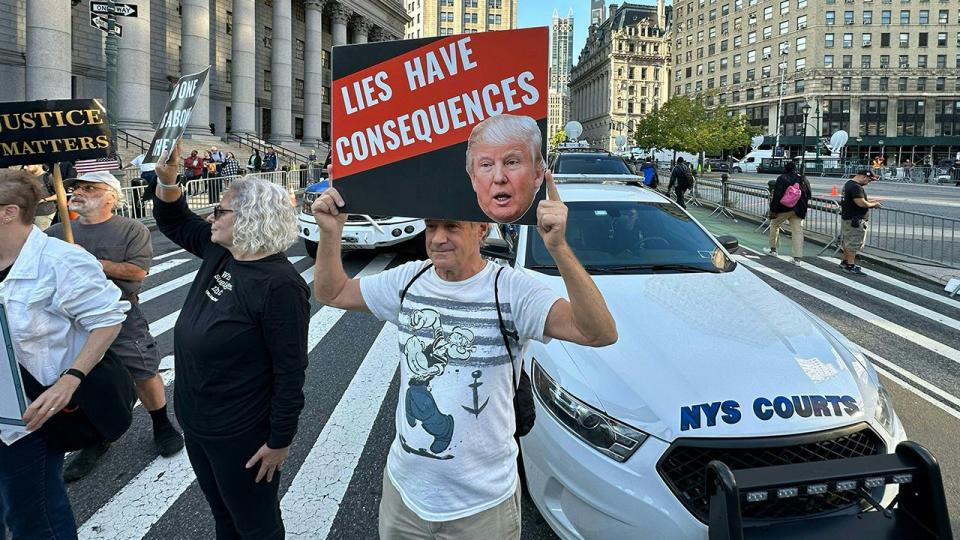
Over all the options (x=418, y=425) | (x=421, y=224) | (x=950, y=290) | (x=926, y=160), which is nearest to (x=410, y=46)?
(x=418, y=425)

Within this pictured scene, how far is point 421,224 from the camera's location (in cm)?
1114

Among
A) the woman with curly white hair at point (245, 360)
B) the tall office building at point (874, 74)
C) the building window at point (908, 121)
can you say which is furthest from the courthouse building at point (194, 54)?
the building window at point (908, 121)

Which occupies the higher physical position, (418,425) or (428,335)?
(428,335)

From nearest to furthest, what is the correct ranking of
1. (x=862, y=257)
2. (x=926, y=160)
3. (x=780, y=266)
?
(x=780, y=266) → (x=862, y=257) → (x=926, y=160)

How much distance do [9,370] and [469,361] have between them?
6.32ft

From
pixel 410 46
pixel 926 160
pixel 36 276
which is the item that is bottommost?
pixel 36 276

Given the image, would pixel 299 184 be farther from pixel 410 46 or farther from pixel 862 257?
Answer: pixel 410 46

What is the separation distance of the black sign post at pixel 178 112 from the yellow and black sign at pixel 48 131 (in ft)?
3.74

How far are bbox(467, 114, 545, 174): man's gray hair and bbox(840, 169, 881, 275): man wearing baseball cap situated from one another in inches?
437

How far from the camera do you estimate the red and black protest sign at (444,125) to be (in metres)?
2.09

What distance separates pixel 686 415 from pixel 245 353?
194 cm

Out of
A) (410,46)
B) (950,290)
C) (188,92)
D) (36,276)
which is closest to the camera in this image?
(410,46)

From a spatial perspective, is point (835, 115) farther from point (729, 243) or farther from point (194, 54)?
point (729, 243)

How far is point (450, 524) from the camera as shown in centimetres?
210
